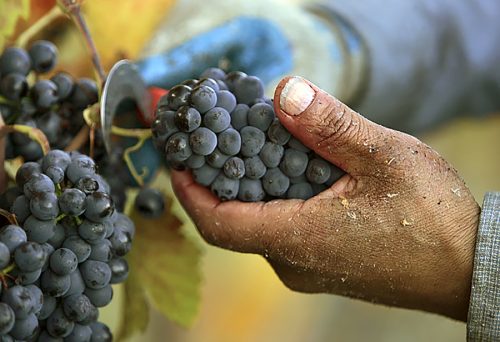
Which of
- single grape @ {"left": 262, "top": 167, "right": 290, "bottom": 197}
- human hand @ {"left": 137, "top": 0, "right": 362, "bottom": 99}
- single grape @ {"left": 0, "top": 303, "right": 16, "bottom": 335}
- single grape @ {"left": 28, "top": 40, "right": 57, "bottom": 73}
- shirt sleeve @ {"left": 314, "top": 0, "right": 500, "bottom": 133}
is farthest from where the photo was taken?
shirt sleeve @ {"left": 314, "top": 0, "right": 500, "bottom": 133}

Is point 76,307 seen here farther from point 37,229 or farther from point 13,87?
point 13,87

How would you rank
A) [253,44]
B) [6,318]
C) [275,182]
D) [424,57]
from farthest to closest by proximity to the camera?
[424,57]
[253,44]
[275,182]
[6,318]

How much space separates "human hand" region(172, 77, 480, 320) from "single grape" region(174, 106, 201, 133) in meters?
0.07

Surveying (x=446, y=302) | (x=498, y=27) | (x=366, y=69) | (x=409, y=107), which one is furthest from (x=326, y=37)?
(x=446, y=302)

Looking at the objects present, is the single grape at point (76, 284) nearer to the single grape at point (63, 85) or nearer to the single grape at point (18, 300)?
the single grape at point (18, 300)

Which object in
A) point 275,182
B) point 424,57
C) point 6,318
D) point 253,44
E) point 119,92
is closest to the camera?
point 6,318

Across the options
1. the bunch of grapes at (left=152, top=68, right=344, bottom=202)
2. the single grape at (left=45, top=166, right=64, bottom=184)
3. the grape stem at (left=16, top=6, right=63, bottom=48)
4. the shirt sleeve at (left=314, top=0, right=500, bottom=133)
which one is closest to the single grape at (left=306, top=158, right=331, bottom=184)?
the bunch of grapes at (left=152, top=68, right=344, bottom=202)

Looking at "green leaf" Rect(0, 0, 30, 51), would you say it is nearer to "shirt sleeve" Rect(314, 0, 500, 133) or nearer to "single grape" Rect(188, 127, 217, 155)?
"single grape" Rect(188, 127, 217, 155)

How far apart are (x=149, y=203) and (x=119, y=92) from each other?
4.6 inches

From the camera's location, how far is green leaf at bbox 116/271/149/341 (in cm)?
77

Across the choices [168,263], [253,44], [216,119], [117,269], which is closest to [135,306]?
[168,263]

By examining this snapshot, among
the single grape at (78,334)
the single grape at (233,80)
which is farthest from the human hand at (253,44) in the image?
the single grape at (78,334)

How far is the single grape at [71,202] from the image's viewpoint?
0.53 metres

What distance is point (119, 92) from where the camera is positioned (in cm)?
70
